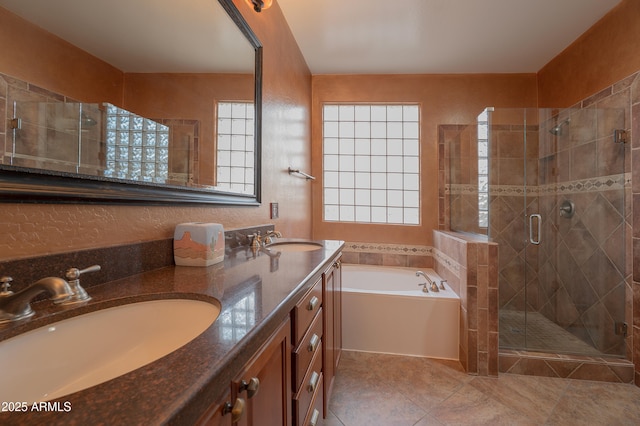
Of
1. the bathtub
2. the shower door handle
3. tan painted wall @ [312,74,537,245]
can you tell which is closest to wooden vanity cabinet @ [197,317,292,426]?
the bathtub

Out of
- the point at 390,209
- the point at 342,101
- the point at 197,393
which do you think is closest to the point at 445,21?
the point at 342,101

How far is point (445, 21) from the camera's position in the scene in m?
2.19

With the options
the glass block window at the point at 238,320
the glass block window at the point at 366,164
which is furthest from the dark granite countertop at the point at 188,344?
the glass block window at the point at 366,164

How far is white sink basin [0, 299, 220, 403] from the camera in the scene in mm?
460

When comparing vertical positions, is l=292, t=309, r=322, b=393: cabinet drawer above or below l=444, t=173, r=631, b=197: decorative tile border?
below

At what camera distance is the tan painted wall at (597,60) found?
188cm

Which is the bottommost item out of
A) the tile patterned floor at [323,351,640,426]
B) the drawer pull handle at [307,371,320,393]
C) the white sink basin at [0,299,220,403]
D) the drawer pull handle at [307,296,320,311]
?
the tile patterned floor at [323,351,640,426]

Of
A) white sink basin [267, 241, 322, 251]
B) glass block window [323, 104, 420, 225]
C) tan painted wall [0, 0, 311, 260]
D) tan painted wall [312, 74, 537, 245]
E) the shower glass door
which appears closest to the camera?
tan painted wall [0, 0, 311, 260]

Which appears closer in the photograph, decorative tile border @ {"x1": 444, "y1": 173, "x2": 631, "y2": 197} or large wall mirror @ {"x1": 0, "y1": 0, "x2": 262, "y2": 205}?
large wall mirror @ {"x1": 0, "y1": 0, "x2": 262, "y2": 205}

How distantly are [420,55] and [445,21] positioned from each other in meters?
0.48

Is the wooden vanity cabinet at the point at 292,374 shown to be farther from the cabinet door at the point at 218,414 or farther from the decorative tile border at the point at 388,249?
the decorative tile border at the point at 388,249

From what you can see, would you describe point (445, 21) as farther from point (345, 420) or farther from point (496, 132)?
point (345, 420)

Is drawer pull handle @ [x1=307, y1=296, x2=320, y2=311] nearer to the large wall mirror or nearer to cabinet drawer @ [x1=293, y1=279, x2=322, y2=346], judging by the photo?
cabinet drawer @ [x1=293, y1=279, x2=322, y2=346]

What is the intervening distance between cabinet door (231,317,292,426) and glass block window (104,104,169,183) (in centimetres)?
67
